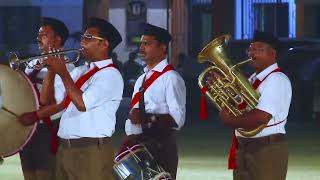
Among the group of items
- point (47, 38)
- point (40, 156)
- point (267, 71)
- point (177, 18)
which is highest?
point (47, 38)

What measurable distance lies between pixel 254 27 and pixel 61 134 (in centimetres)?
2027

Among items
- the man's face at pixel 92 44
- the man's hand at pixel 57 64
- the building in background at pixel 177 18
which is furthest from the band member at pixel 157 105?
the building in background at pixel 177 18

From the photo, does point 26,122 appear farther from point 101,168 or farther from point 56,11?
point 56,11

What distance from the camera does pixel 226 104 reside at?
6137 millimetres

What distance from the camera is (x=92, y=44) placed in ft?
19.9

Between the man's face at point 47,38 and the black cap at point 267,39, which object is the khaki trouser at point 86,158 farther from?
the black cap at point 267,39

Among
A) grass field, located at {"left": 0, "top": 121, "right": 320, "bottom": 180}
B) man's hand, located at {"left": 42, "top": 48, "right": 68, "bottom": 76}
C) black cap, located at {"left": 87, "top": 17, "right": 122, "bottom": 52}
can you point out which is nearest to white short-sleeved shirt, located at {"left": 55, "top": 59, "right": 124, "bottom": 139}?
black cap, located at {"left": 87, "top": 17, "right": 122, "bottom": 52}

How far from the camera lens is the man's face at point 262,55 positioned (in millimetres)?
6391

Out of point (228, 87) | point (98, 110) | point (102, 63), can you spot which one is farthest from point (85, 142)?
point (228, 87)

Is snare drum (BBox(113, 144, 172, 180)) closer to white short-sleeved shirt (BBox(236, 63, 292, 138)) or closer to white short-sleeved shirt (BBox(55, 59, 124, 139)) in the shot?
white short-sleeved shirt (BBox(55, 59, 124, 139))

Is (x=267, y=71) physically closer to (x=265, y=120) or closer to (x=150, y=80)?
(x=265, y=120)

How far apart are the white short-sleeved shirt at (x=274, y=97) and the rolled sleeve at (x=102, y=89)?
941mm

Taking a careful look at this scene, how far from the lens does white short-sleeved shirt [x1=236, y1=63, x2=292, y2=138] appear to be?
6137mm

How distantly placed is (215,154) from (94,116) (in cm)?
653
